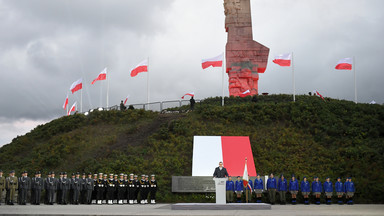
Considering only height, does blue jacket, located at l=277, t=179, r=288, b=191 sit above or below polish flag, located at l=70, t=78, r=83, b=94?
below

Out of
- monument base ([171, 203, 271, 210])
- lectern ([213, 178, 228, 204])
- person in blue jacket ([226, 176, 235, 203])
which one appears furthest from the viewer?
person in blue jacket ([226, 176, 235, 203])

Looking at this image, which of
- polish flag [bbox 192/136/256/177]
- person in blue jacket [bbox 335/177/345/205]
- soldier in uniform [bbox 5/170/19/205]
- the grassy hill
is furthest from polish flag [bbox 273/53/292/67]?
soldier in uniform [bbox 5/170/19/205]

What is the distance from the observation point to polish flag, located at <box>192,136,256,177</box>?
71.1 feet

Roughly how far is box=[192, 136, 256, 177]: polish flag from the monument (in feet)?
32.2

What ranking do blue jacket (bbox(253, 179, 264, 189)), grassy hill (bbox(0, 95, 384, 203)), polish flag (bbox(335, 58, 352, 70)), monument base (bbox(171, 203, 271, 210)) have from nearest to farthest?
monument base (bbox(171, 203, 271, 210)) → blue jacket (bbox(253, 179, 264, 189)) → grassy hill (bbox(0, 95, 384, 203)) → polish flag (bbox(335, 58, 352, 70))

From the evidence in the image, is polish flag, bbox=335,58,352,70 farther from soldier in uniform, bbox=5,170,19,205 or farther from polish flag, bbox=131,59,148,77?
soldier in uniform, bbox=5,170,19,205

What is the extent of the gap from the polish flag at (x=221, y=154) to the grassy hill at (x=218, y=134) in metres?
0.48

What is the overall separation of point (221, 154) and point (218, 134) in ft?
7.76

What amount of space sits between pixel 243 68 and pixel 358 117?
10.2 metres

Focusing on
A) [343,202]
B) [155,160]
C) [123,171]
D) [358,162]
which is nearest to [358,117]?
[358,162]

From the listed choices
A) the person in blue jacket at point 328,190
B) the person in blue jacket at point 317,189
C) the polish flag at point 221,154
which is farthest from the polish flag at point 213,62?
the person in blue jacket at point 328,190

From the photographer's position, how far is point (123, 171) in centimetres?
2161

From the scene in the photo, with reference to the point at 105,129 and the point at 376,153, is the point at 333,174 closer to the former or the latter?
the point at 376,153

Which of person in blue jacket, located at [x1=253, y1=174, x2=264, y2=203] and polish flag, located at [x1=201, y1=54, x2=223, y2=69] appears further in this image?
polish flag, located at [x1=201, y1=54, x2=223, y2=69]
